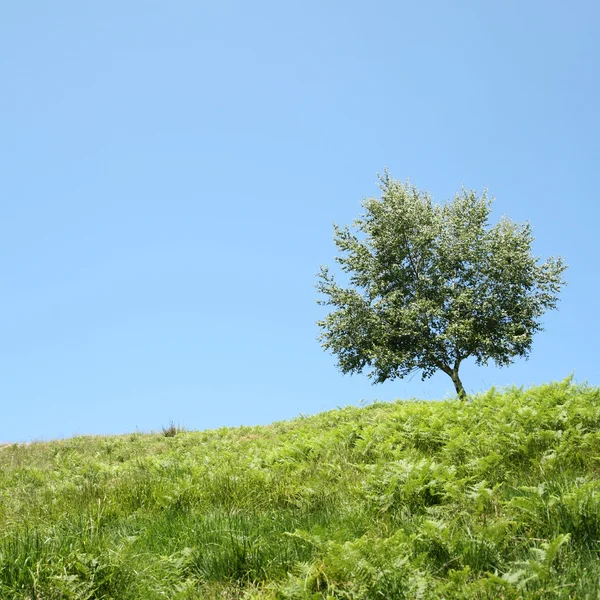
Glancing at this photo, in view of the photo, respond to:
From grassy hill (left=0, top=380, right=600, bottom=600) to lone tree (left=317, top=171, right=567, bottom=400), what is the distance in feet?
66.4

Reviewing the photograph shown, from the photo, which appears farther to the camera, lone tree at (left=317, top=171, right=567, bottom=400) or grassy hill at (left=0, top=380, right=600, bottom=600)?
lone tree at (left=317, top=171, right=567, bottom=400)

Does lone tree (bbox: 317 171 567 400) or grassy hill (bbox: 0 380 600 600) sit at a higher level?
lone tree (bbox: 317 171 567 400)

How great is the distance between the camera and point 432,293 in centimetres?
3206

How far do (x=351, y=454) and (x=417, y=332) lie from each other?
21.3m

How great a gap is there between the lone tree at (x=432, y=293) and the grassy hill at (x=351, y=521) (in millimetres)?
20248

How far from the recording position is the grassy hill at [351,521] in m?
4.48

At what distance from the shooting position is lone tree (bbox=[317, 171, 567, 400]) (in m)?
31.3

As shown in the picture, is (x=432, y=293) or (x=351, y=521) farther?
(x=432, y=293)

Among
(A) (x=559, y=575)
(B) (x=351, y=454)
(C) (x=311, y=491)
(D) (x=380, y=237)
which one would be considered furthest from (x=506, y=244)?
(A) (x=559, y=575)

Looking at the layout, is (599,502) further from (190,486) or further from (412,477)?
(190,486)

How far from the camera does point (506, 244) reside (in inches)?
1304

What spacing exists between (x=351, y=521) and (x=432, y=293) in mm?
27113

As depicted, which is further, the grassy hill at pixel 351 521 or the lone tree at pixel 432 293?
the lone tree at pixel 432 293

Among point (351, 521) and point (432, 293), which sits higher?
point (432, 293)
